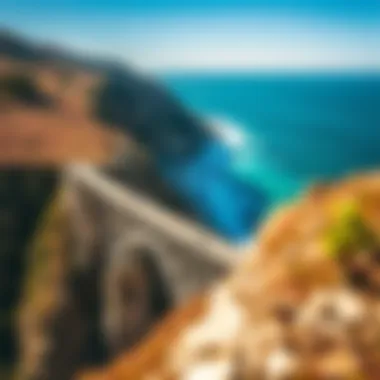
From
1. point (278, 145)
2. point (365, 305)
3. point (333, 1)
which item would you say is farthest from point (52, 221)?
point (365, 305)

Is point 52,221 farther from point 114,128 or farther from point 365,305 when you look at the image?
point 365,305

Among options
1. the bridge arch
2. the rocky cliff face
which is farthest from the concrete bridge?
the rocky cliff face

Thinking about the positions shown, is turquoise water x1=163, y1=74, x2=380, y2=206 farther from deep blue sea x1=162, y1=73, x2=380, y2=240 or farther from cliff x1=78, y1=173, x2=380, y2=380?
cliff x1=78, y1=173, x2=380, y2=380

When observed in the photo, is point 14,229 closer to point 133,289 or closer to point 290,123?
point 133,289

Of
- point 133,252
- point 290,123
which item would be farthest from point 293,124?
point 133,252

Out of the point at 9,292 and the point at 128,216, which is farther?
the point at 9,292

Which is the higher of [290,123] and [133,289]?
[290,123]

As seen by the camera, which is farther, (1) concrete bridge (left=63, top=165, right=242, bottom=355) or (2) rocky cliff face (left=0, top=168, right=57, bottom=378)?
(2) rocky cliff face (left=0, top=168, right=57, bottom=378)
